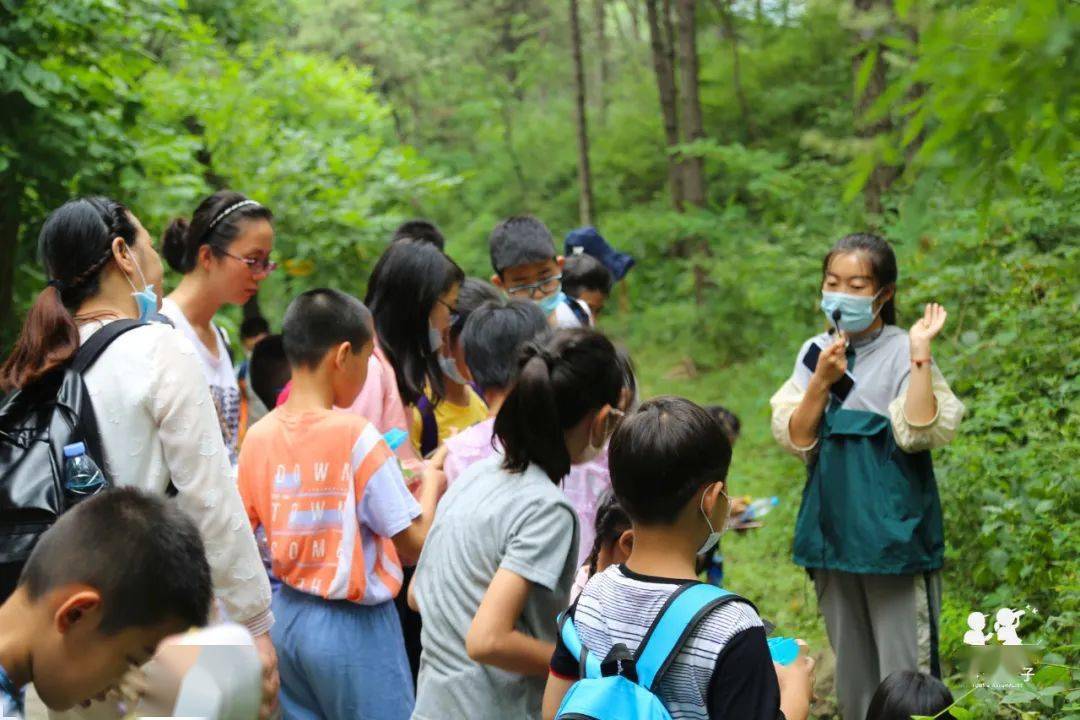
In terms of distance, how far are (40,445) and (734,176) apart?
57.7 ft

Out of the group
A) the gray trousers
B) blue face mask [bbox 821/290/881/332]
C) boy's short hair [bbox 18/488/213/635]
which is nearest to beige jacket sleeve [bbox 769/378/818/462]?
blue face mask [bbox 821/290/881/332]

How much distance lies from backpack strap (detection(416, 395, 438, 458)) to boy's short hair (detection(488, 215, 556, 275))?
3.89ft

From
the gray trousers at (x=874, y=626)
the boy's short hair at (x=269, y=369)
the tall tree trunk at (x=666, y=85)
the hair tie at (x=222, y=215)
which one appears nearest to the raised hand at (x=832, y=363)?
the gray trousers at (x=874, y=626)

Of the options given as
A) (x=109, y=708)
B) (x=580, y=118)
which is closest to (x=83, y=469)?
(x=109, y=708)

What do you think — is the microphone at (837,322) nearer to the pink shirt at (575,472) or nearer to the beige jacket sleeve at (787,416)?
the beige jacket sleeve at (787,416)

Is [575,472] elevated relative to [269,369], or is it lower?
lower

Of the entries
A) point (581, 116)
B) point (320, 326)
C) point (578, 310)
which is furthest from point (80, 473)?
point (581, 116)

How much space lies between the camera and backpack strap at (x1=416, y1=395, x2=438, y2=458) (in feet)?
15.7

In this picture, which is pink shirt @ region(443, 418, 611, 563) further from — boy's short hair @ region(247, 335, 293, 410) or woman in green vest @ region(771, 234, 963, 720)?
boy's short hair @ region(247, 335, 293, 410)

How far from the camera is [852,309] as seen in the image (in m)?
4.56

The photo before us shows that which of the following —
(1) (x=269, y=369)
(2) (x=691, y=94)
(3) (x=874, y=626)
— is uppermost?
(2) (x=691, y=94)

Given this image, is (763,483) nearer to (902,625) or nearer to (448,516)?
(902,625)

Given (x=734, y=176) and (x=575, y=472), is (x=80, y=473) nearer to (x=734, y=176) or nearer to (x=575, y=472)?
(x=575, y=472)

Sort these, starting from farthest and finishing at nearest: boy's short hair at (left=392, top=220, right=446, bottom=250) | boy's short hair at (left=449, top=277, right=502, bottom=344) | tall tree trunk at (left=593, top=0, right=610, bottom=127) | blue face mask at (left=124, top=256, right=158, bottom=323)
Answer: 1. tall tree trunk at (left=593, top=0, right=610, bottom=127)
2. boy's short hair at (left=392, top=220, right=446, bottom=250)
3. boy's short hair at (left=449, top=277, right=502, bottom=344)
4. blue face mask at (left=124, top=256, right=158, bottom=323)
